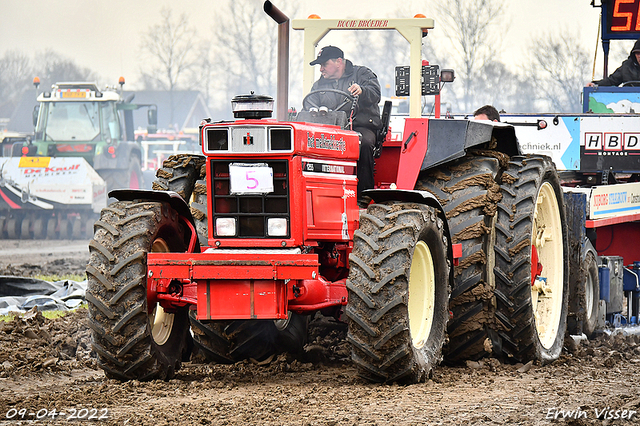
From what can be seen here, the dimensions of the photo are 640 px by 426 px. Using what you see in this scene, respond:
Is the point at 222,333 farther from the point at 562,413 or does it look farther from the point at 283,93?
the point at 562,413

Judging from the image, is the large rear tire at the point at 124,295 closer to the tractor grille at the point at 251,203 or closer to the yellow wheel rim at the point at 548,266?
the tractor grille at the point at 251,203

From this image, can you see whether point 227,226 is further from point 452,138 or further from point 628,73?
point 628,73

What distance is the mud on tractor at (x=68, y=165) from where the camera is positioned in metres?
21.7

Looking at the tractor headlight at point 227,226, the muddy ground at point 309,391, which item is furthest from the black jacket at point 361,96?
the muddy ground at point 309,391

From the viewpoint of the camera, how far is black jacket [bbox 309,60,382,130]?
720 cm

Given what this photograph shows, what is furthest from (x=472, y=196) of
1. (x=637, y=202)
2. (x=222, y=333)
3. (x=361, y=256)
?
(x=637, y=202)

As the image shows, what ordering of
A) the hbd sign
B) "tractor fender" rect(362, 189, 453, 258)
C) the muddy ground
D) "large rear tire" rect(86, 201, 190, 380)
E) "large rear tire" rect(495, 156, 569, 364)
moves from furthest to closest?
the hbd sign, "large rear tire" rect(495, 156, 569, 364), "tractor fender" rect(362, 189, 453, 258), "large rear tire" rect(86, 201, 190, 380), the muddy ground

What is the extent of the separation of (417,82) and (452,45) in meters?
31.5

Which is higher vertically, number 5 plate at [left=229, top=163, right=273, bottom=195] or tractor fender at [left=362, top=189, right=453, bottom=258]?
number 5 plate at [left=229, top=163, right=273, bottom=195]

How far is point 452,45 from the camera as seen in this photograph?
38.6m

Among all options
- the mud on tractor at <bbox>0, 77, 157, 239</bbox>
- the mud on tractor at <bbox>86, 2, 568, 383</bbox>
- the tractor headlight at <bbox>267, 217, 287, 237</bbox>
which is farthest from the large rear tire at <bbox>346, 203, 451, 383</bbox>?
the mud on tractor at <bbox>0, 77, 157, 239</bbox>

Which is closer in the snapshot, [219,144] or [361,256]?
[361,256]

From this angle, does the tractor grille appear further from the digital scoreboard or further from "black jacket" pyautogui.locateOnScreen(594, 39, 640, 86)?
the digital scoreboard

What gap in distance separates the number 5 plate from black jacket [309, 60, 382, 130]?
1.25 meters
